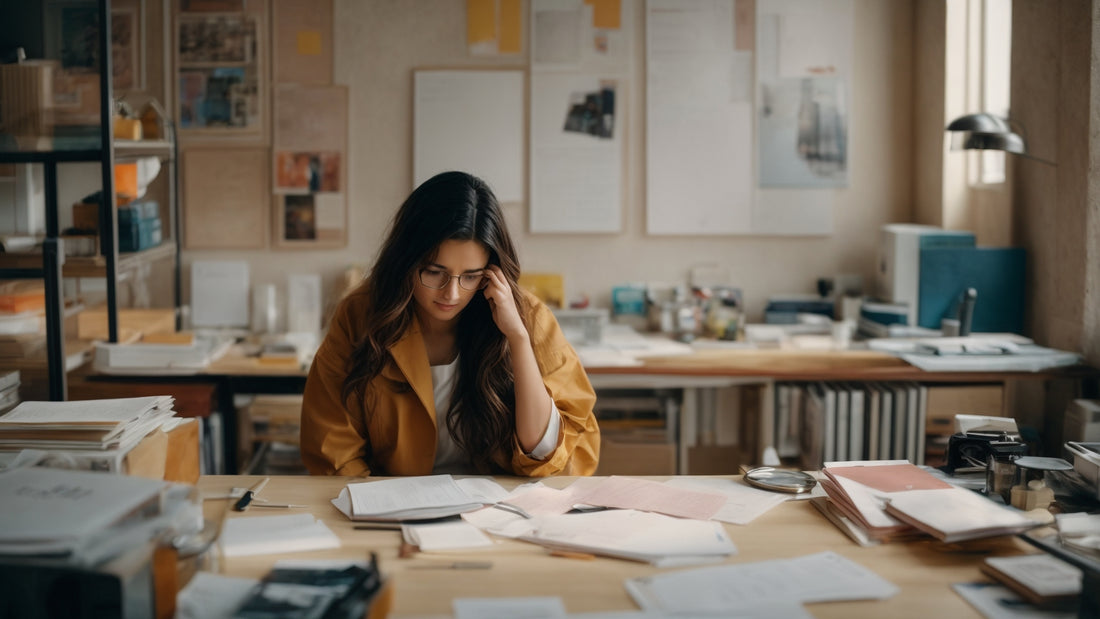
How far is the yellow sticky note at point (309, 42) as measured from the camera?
13.6 feet

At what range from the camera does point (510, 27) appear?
4.16 metres

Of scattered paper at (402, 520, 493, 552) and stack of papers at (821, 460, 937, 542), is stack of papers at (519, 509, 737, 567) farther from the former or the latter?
stack of papers at (821, 460, 937, 542)

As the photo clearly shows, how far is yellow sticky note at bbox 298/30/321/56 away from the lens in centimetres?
413

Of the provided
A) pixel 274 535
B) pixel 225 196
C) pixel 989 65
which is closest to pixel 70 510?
pixel 274 535

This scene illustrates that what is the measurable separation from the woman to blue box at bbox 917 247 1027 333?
189cm

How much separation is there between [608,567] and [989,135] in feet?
7.43

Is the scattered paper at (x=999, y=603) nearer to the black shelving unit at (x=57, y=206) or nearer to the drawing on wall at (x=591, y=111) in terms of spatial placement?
the black shelving unit at (x=57, y=206)

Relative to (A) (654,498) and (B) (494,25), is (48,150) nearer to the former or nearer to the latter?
(B) (494,25)

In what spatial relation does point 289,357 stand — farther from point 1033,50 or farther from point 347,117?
point 1033,50

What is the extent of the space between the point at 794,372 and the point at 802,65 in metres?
1.43

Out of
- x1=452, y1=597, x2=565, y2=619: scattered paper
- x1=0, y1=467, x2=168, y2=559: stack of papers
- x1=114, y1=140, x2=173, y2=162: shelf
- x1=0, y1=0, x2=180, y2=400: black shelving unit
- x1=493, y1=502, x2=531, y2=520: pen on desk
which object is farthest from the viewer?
x1=114, y1=140, x2=173, y2=162: shelf

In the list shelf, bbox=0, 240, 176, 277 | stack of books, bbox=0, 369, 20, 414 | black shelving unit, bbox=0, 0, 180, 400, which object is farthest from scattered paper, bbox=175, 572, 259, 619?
shelf, bbox=0, 240, 176, 277

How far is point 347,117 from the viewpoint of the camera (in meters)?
4.17

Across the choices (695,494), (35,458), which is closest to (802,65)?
(695,494)
